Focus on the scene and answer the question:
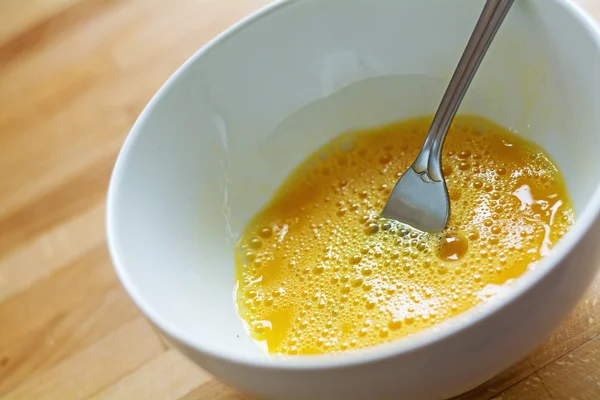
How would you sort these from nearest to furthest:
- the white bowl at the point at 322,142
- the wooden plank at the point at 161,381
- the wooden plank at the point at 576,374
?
the white bowl at the point at 322,142, the wooden plank at the point at 576,374, the wooden plank at the point at 161,381

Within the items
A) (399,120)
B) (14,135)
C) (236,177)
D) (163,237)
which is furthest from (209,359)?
(14,135)

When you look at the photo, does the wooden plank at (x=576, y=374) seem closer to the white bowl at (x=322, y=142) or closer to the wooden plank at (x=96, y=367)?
the white bowl at (x=322, y=142)

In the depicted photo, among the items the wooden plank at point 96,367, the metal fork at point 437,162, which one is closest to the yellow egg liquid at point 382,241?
the metal fork at point 437,162

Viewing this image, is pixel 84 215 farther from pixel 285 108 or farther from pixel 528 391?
pixel 528 391

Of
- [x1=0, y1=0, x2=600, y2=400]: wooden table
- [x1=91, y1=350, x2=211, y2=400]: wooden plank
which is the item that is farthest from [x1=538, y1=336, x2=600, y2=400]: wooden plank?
[x1=91, y1=350, x2=211, y2=400]: wooden plank

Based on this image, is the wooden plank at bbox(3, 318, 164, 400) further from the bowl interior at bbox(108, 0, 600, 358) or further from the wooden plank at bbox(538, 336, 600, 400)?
the wooden plank at bbox(538, 336, 600, 400)

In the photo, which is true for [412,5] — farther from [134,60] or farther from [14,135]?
[14,135]

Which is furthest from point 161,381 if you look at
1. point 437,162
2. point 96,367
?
point 437,162
